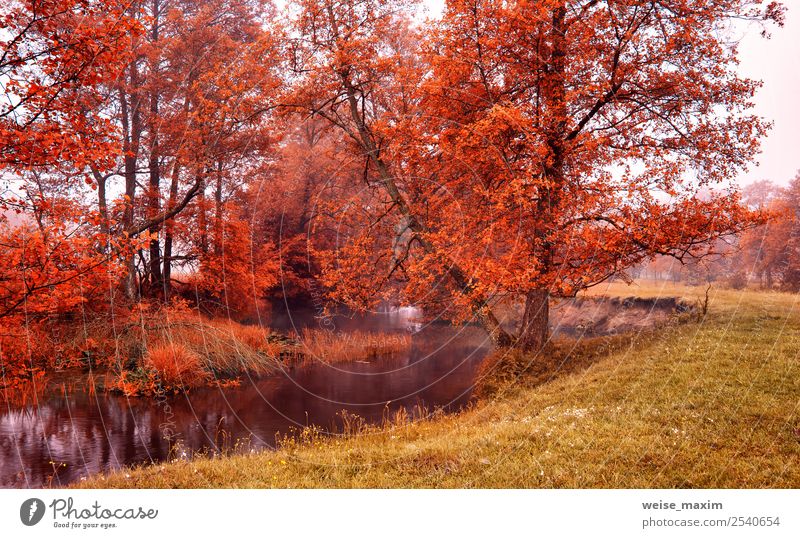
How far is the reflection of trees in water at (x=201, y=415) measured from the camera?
8.54 meters

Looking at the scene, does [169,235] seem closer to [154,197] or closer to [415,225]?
[154,197]

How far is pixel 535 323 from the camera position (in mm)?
11219

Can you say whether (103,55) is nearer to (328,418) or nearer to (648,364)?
(328,418)

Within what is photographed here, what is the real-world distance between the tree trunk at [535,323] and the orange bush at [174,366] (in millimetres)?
8480

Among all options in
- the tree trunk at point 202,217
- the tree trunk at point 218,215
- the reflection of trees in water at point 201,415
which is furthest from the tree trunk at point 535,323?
the tree trunk at point 202,217

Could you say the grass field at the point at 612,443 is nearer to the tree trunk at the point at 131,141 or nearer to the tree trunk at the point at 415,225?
the tree trunk at the point at 415,225

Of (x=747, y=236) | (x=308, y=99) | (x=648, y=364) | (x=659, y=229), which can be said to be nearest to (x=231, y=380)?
(x=308, y=99)

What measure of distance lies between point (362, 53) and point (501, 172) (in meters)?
4.70

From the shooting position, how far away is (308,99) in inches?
484

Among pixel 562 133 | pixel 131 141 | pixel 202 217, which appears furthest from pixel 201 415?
pixel 562 133

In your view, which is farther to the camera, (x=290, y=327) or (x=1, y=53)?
(x=290, y=327)

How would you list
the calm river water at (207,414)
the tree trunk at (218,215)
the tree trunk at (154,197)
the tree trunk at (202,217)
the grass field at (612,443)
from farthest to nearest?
the tree trunk at (218,215) < the tree trunk at (202,217) < the tree trunk at (154,197) < the calm river water at (207,414) < the grass field at (612,443)

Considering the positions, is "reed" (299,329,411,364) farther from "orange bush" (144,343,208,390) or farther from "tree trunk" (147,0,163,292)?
"tree trunk" (147,0,163,292)

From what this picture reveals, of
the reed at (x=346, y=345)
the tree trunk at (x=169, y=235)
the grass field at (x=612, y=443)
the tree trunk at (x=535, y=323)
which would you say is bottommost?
the reed at (x=346, y=345)
